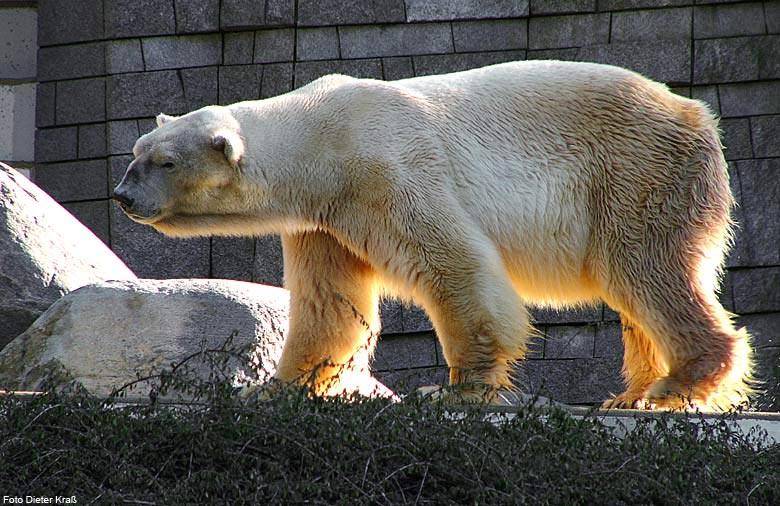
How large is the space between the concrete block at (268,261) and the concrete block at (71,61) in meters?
1.81

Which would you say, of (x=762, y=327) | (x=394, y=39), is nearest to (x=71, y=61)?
(x=394, y=39)

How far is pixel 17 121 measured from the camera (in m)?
9.40

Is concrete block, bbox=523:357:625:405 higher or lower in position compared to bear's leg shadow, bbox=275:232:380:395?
lower

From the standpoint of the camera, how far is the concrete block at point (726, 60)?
27.7ft

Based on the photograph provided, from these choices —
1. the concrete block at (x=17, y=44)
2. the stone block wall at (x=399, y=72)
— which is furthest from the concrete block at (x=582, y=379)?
the concrete block at (x=17, y=44)

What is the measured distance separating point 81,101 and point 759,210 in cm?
509

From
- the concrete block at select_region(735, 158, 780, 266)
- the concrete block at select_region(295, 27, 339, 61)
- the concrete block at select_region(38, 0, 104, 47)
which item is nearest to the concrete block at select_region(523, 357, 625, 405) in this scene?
the concrete block at select_region(735, 158, 780, 266)

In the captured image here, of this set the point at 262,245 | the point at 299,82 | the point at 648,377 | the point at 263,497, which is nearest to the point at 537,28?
the point at 299,82

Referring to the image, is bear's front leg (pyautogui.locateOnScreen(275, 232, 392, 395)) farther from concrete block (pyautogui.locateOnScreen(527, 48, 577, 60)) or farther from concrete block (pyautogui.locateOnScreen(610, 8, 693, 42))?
concrete block (pyautogui.locateOnScreen(610, 8, 693, 42))

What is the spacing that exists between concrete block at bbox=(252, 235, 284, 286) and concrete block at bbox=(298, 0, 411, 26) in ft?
5.51

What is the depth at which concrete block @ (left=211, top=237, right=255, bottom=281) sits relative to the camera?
28.7ft

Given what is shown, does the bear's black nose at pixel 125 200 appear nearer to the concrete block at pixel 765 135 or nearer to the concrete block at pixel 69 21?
the concrete block at pixel 69 21

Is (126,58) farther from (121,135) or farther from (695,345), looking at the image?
(695,345)

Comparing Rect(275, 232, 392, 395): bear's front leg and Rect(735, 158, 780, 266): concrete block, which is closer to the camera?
Rect(275, 232, 392, 395): bear's front leg
